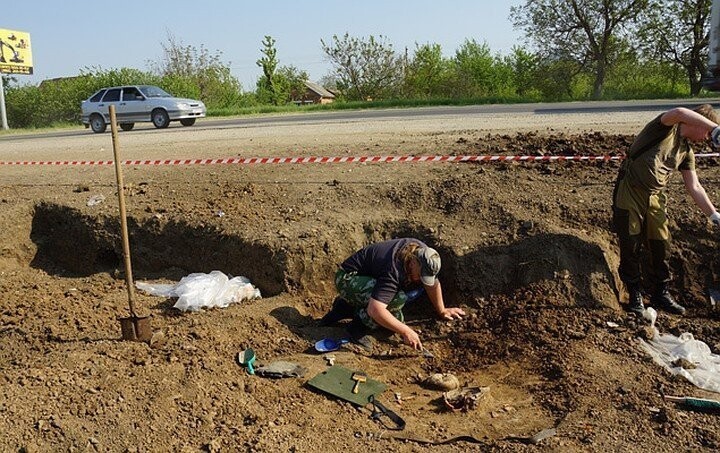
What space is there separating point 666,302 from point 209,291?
159 inches

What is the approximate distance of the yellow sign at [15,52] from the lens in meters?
33.5

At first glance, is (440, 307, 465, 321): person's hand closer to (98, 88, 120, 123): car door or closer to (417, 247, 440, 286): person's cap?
(417, 247, 440, 286): person's cap

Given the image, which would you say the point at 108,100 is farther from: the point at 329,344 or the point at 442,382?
the point at 442,382

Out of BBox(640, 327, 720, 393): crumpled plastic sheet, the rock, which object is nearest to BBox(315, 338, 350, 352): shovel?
the rock

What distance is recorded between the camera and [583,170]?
22.4 ft

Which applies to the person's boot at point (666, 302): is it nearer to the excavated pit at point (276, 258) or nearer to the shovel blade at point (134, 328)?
the excavated pit at point (276, 258)

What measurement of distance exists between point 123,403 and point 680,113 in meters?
4.22

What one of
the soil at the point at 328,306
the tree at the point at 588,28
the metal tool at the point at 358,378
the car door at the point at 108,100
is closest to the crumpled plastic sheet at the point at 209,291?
the soil at the point at 328,306

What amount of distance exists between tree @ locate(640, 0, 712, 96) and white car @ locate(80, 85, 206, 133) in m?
27.0

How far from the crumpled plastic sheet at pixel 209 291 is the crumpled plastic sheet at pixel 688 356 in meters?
3.46

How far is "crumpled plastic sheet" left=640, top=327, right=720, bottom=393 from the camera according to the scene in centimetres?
400

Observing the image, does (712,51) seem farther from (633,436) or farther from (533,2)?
(533,2)

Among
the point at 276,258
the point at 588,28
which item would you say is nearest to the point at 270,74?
the point at 588,28

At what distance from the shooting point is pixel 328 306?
18.7ft
